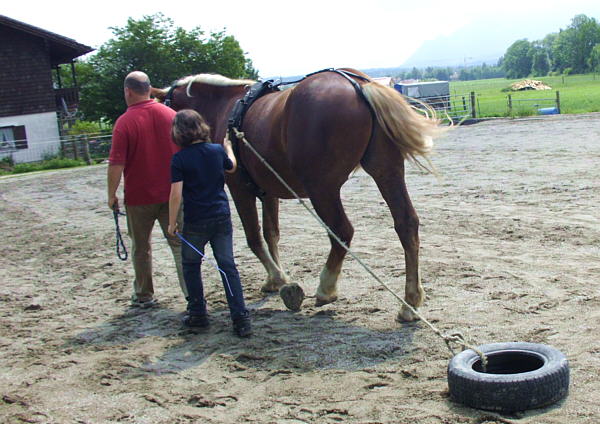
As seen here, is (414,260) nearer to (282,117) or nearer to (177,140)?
(282,117)

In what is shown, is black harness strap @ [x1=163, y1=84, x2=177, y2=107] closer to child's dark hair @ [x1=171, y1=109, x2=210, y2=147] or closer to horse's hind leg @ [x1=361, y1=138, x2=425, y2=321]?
child's dark hair @ [x1=171, y1=109, x2=210, y2=147]

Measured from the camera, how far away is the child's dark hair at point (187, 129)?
4891mm

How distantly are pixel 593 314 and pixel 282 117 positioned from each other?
8.74 ft

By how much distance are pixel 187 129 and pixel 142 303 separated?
197 centimetres

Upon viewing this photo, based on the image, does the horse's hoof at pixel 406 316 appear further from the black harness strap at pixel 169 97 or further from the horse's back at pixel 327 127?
the black harness strap at pixel 169 97

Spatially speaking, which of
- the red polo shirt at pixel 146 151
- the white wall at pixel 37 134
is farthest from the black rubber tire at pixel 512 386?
the white wall at pixel 37 134

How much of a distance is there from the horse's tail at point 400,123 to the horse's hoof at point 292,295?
135 centimetres

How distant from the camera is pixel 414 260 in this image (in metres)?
5.13

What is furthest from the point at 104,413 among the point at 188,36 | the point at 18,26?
the point at 188,36

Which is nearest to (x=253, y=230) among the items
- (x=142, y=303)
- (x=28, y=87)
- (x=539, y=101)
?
(x=142, y=303)

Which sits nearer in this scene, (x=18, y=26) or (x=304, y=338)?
(x=304, y=338)

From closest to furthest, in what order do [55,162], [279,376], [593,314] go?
[279,376] < [593,314] < [55,162]

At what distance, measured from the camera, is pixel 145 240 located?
20.0ft

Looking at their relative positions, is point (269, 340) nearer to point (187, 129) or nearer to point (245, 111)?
point (187, 129)
